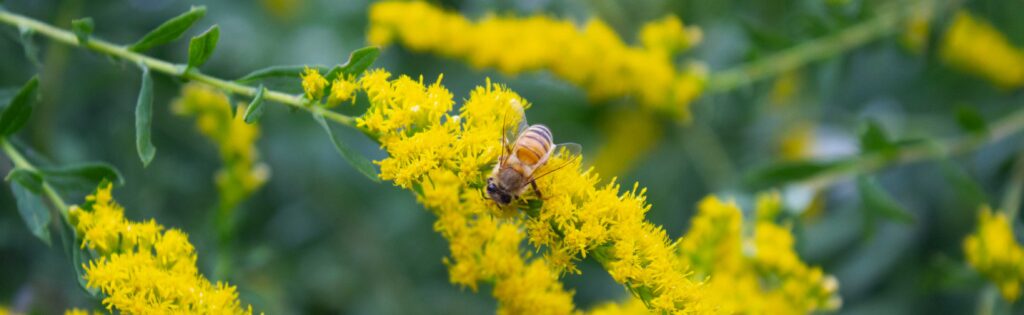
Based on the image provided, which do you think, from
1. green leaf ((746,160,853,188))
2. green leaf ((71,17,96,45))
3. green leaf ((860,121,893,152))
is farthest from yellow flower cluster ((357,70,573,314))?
green leaf ((860,121,893,152))

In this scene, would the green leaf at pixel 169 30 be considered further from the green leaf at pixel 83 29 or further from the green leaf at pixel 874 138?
the green leaf at pixel 874 138

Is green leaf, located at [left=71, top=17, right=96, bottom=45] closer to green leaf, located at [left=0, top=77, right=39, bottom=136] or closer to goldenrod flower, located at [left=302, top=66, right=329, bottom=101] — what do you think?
green leaf, located at [left=0, top=77, right=39, bottom=136]

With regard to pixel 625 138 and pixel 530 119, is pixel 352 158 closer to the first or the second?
pixel 530 119

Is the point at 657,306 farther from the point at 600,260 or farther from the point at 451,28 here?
the point at 451,28

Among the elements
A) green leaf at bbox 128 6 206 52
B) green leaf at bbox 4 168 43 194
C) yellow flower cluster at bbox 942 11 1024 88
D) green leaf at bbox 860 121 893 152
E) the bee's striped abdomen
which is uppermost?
yellow flower cluster at bbox 942 11 1024 88

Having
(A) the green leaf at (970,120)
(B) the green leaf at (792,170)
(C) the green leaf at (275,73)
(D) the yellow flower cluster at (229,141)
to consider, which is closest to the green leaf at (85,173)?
(C) the green leaf at (275,73)

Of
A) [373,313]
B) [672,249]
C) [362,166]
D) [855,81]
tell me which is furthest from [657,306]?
[855,81]

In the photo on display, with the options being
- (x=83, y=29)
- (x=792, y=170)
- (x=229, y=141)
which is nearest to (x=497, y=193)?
(x=83, y=29)
